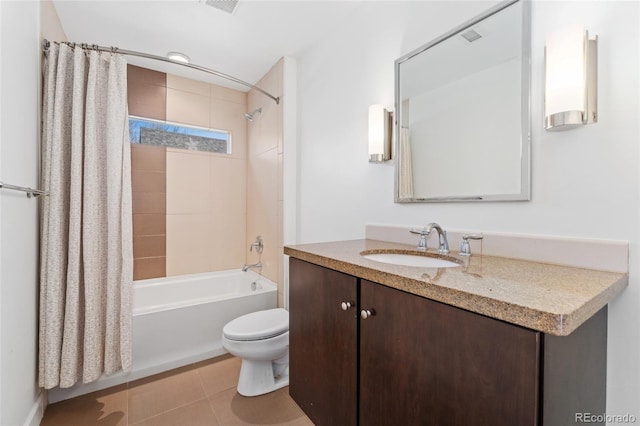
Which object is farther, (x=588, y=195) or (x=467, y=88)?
(x=467, y=88)

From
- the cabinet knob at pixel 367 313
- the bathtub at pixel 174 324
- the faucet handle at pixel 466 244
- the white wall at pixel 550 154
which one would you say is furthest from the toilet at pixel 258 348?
the faucet handle at pixel 466 244

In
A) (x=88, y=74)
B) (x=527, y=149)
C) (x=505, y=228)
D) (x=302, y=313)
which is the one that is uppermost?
(x=88, y=74)

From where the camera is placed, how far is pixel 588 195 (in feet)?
2.97

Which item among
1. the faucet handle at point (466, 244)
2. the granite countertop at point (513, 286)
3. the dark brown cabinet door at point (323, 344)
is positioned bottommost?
the dark brown cabinet door at point (323, 344)

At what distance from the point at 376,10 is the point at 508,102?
3.31 feet

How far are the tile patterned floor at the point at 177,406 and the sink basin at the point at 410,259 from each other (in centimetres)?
103

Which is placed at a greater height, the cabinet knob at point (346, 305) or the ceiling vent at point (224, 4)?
the ceiling vent at point (224, 4)

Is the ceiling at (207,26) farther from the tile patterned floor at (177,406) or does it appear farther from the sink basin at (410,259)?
the tile patterned floor at (177,406)

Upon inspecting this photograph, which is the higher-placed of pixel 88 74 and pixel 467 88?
pixel 88 74

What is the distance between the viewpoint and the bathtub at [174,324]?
76.5 inches

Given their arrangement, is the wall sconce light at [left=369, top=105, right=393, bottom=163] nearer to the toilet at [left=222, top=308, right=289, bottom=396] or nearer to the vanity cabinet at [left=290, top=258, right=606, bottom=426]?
the vanity cabinet at [left=290, top=258, right=606, bottom=426]

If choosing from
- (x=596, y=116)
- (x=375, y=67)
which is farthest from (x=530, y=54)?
(x=375, y=67)

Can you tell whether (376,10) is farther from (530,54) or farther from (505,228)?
(505,228)

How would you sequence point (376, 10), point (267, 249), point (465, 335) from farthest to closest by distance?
point (267, 249) < point (376, 10) < point (465, 335)
